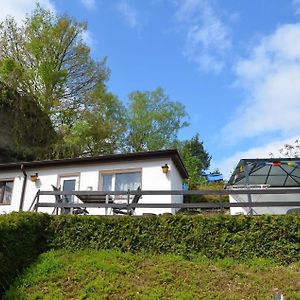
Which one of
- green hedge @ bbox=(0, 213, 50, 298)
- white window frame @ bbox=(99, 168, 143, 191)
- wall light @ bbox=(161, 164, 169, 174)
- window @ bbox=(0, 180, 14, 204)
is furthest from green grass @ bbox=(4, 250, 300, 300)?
window @ bbox=(0, 180, 14, 204)

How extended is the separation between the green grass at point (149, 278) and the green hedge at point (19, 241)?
0.79 feet

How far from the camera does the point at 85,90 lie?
2480cm

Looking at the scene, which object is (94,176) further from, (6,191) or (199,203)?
(199,203)

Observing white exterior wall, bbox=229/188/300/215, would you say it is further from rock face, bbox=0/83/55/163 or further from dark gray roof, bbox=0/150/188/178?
rock face, bbox=0/83/55/163

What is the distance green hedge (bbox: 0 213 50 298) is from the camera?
760 cm

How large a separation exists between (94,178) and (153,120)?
17.3 metres

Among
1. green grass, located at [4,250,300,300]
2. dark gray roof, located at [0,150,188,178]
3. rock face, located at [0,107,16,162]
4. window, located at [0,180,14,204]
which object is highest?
rock face, located at [0,107,16,162]

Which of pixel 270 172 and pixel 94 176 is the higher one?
pixel 270 172

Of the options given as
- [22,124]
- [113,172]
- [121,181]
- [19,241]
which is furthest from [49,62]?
[19,241]

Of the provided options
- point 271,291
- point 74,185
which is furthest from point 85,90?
point 271,291

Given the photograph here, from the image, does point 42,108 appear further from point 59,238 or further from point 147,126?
point 59,238

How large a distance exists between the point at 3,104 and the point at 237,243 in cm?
1882

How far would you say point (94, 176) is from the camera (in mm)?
14227

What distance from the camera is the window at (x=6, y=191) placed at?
604 inches
